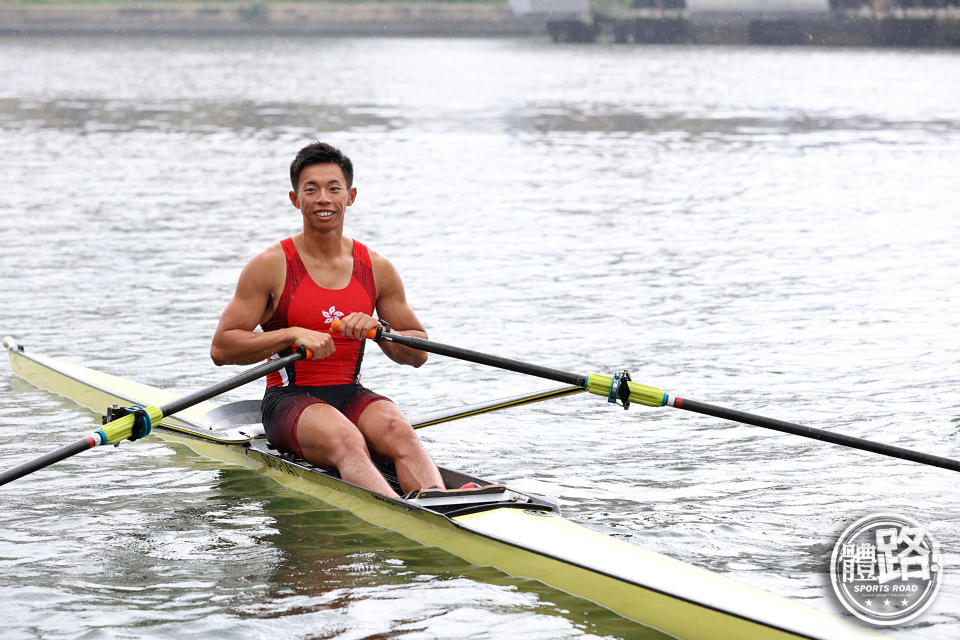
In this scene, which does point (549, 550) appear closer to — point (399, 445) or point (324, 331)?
point (399, 445)

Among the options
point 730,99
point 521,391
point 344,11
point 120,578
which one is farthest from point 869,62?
point 120,578

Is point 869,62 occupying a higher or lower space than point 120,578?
higher

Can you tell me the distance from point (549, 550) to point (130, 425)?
222cm

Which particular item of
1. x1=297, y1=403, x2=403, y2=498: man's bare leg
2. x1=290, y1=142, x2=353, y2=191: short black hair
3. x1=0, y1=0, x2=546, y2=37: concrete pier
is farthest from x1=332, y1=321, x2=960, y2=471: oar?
x1=0, y1=0, x2=546, y2=37: concrete pier

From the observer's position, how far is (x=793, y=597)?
607cm

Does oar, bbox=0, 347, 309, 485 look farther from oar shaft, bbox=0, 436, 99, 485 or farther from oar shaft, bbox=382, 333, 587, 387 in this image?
oar shaft, bbox=382, 333, 587, 387

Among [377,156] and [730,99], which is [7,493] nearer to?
[377,156]

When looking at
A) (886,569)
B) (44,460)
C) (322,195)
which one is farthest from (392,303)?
(886,569)

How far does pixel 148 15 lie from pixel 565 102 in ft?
210

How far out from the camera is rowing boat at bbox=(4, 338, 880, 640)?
207 inches

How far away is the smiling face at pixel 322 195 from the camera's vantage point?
22.8 feet

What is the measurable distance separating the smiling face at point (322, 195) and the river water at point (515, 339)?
5.44 ft

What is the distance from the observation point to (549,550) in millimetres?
5922

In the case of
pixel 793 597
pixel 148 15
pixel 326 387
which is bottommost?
pixel 793 597
